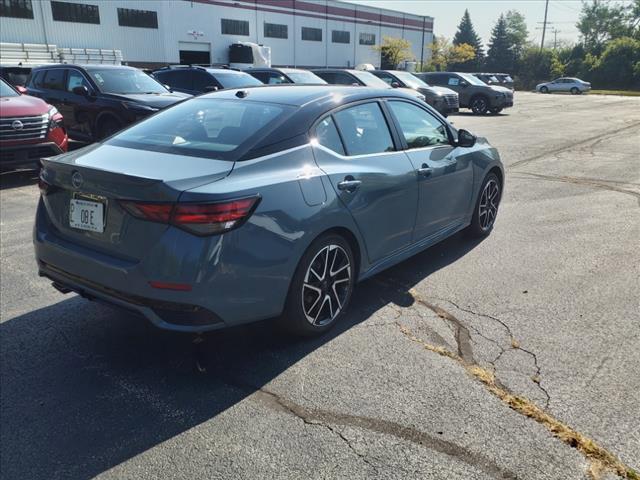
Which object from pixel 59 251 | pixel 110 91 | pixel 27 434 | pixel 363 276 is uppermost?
pixel 110 91

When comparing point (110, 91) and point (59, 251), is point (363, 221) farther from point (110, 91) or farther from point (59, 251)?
point (110, 91)

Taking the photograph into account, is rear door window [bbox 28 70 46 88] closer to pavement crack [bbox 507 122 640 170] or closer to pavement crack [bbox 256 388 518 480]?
pavement crack [bbox 507 122 640 170]

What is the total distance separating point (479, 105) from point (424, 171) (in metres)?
20.5

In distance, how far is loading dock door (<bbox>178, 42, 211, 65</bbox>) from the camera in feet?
145

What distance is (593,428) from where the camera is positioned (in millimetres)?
2793

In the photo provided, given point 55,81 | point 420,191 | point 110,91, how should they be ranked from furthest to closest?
point 55,81, point 110,91, point 420,191

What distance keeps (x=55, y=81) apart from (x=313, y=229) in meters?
9.91

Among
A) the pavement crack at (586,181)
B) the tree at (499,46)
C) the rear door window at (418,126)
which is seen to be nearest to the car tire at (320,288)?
the rear door window at (418,126)

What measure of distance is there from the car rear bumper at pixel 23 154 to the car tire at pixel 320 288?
630cm

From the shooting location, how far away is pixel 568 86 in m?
51.0

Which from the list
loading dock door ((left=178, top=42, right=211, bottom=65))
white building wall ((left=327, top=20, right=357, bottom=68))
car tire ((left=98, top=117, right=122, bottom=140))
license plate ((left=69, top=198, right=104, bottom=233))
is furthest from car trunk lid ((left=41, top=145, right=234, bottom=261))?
white building wall ((left=327, top=20, right=357, bottom=68))

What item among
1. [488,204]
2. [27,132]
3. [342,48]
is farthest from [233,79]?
[342,48]

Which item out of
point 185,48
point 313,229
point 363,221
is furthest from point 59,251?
point 185,48

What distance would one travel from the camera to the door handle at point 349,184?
3.65 metres
